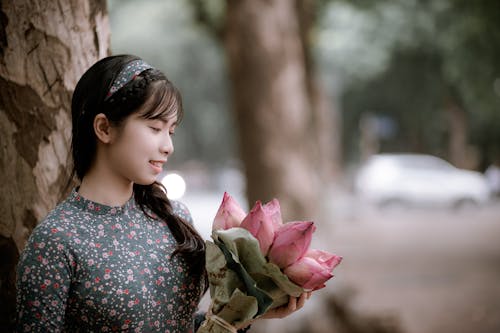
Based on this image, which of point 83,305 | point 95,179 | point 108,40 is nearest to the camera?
point 83,305

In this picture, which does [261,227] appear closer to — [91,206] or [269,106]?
[91,206]

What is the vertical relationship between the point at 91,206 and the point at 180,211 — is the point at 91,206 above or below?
below

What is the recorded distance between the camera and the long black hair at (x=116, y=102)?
69.3 inches

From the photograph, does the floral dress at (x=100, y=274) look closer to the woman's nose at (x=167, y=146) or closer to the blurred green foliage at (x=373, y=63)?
the woman's nose at (x=167, y=146)

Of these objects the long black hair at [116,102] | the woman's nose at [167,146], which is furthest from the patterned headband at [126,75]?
the woman's nose at [167,146]

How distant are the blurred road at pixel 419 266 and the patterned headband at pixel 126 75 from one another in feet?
17.1

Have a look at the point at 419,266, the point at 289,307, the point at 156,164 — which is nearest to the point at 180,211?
the point at 156,164

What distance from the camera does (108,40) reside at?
7.94 ft

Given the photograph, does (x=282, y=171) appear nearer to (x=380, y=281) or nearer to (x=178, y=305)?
(x=380, y=281)

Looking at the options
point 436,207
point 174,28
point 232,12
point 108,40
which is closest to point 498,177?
point 436,207

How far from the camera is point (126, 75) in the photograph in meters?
1.77

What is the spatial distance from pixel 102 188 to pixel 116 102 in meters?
0.26

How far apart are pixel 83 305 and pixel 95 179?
37 cm

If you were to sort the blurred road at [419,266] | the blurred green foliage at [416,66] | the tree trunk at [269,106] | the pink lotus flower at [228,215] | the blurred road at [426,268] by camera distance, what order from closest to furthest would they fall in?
the pink lotus flower at [228,215] → the tree trunk at [269,106] → the blurred road at [419,266] → the blurred road at [426,268] → the blurred green foliage at [416,66]
